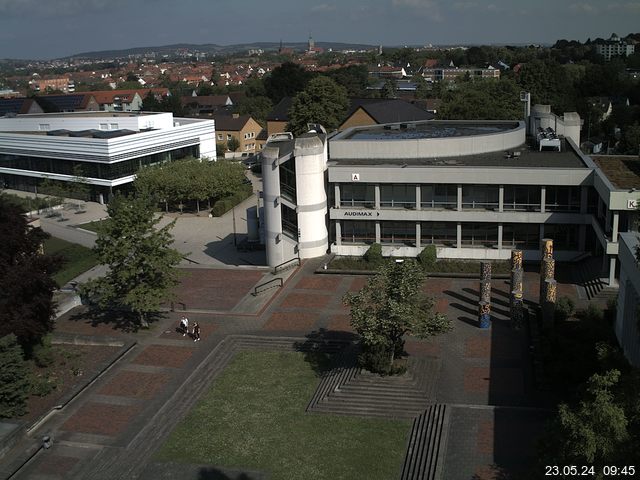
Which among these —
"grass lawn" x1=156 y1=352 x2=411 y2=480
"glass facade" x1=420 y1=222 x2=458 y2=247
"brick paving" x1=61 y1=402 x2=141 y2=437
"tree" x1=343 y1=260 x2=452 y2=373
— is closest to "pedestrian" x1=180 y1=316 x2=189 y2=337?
"grass lawn" x1=156 y1=352 x2=411 y2=480

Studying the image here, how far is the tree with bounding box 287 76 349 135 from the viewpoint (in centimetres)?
8206

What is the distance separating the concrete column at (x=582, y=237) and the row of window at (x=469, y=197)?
1090mm

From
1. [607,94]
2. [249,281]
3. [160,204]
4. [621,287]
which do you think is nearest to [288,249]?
[249,281]

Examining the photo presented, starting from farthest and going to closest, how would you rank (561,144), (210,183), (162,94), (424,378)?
(162,94) < (210,183) < (561,144) < (424,378)

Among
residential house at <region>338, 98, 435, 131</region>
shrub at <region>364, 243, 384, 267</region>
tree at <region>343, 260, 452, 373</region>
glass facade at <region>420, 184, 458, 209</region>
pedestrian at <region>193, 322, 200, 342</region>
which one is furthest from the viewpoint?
residential house at <region>338, 98, 435, 131</region>

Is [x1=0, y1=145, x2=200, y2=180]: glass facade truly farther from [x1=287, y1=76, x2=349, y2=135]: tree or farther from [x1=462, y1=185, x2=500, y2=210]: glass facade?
[x1=462, y1=185, x2=500, y2=210]: glass facade

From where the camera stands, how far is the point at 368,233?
44.8 meters

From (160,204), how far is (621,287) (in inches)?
1906

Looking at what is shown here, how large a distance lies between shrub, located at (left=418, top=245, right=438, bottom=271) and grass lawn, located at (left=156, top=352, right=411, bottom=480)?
14532mm

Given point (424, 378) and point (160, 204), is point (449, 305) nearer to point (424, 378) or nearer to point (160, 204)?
point (424, 378)

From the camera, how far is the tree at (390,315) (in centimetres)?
2653

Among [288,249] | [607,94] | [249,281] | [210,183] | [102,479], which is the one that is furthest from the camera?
[607,94]

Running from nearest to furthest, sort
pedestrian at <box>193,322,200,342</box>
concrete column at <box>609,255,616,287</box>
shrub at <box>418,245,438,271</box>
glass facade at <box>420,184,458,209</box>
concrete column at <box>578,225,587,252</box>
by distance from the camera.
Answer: pedestrian at <box>193,322,200,342</box> < concrete column at <box>609,255,616,287</box> < concrete column at <box>578,225,587,252</box> < shrub at <box>418,245,438,271</box> < glass facade at <box>420,184,458,209</box>

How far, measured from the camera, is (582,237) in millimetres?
40875
